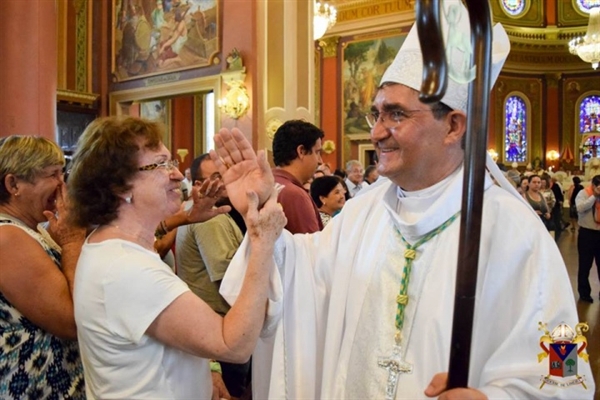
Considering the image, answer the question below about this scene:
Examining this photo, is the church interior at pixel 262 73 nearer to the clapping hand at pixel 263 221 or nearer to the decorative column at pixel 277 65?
the decorative column at pixel 277 65

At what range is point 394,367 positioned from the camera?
1.57m

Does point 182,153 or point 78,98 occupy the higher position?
point 78,98

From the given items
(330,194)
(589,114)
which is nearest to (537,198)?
(330,194)

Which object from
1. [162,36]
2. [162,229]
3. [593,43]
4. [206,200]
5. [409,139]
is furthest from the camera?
[593,43]

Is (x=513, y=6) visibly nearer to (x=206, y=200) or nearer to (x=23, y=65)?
(x=23, y=65)

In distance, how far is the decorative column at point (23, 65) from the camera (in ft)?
14.9

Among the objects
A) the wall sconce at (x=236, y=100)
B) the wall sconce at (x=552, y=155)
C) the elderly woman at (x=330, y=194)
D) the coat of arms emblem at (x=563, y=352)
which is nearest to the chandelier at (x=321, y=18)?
the wall sconce at (x=236, y=100)

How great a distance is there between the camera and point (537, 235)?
1.44 meters

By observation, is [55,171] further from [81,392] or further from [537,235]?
[537,235]

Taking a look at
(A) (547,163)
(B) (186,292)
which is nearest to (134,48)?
(B) (186,292)

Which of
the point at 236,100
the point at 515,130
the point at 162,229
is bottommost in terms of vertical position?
the point at 162,229

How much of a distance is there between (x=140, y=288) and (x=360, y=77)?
54.9 ft

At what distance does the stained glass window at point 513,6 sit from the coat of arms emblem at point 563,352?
2437cm

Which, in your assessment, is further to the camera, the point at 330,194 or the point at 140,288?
the point at 330,194
